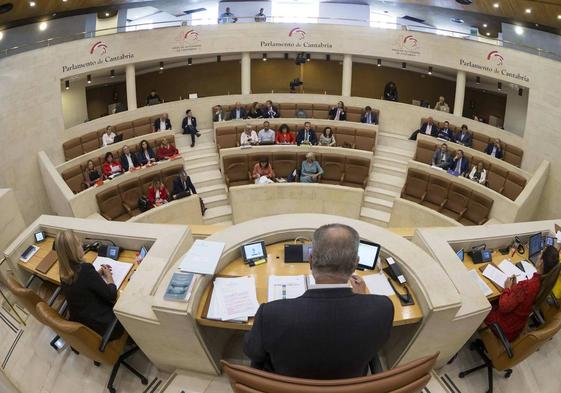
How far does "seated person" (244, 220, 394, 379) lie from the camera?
181 centimetres

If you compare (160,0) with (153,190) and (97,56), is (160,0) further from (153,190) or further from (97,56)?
(153,190)

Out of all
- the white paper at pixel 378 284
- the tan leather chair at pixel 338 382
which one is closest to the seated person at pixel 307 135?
the white paper at pixel 378 284

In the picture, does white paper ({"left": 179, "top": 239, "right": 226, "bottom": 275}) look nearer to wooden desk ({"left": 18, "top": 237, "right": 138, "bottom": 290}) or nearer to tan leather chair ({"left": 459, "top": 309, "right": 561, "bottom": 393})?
wooden desk ({"left": 18, "top": 237, "right": 138, "bottom": 290})

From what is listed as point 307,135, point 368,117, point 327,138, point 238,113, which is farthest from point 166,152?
point 368,117

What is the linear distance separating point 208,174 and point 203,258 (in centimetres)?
700

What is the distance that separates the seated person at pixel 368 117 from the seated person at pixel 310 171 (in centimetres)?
A: 296

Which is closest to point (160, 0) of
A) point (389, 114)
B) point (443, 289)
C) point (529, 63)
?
point (389, 114)

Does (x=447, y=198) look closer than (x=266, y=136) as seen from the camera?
Yes

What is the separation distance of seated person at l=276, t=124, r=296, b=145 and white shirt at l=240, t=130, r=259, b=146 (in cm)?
54

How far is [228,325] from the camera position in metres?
3.08

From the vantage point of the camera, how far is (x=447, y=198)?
8.87 m

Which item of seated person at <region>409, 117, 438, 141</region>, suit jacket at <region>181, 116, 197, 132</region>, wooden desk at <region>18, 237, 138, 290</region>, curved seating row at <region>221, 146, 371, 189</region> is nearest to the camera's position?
wooden desk at <region>18, 237, 138, 290</region>

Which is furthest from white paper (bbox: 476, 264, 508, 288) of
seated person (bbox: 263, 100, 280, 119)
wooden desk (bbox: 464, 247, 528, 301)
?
seated person (bbox: 263, 100, 280, 119)

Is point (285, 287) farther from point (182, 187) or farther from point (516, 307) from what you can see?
point (182, 187)
